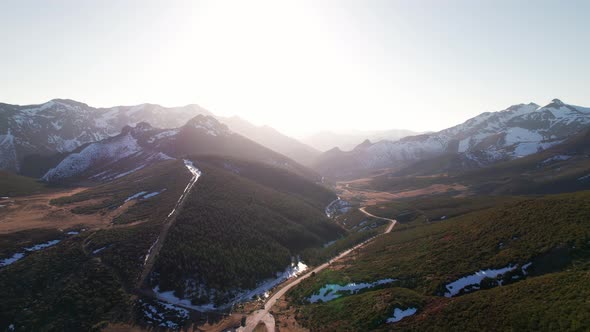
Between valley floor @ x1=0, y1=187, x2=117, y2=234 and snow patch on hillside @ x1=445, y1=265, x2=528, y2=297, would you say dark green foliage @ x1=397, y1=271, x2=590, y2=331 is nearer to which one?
snow patch on hillside @ x1=445, y1=265, x2=528, y2=297

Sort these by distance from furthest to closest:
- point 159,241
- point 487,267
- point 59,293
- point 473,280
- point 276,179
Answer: point 276,179
point 159,241
point 59,293
point 487,267
point 473,280

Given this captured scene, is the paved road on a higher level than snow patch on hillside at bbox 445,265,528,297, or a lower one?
lower

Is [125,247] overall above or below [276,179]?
below

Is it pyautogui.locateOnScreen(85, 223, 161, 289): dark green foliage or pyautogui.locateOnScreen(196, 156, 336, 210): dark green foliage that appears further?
pyautogui.locateOnScreen(196, 156, 336, 210): dark green foliage

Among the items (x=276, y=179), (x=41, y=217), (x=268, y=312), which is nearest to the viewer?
(x=268, y=312)

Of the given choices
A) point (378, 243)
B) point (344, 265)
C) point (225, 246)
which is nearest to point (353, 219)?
point (378, 243)

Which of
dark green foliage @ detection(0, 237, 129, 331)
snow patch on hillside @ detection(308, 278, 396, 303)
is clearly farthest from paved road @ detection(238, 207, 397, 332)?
dark green foliage @ detection(0, 237, 129, 331)

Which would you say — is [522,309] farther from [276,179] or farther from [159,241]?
[276,179]

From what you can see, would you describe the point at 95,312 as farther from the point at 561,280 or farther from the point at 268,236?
the point at 561,280

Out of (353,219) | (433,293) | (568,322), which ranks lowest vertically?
(353,219)

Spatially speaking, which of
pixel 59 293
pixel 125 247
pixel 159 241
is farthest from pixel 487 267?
pixel 59 293

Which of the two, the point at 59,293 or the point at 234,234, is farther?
the point at 234,234
